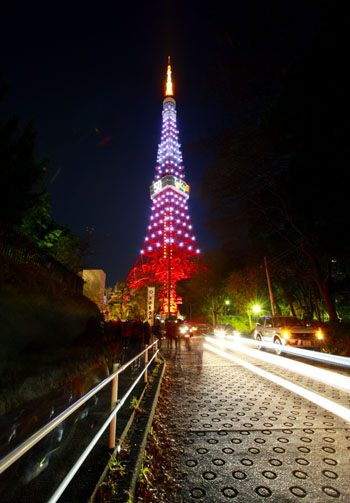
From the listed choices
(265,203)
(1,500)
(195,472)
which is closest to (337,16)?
(265,203)

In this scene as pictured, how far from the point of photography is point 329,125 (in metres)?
10.2

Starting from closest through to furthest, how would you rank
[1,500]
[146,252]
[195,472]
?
[1,500] → [195,472] → [146,252]

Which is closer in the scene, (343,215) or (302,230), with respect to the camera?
(343,215)

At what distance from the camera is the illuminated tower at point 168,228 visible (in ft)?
165

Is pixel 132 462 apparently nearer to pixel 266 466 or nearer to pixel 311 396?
pixel 266 466

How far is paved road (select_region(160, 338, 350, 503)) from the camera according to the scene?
7.54 ft

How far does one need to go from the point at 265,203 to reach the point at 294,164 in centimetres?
460

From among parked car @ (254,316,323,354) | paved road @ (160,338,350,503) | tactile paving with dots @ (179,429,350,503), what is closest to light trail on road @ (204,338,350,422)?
paved road @ (160,338,350,503)

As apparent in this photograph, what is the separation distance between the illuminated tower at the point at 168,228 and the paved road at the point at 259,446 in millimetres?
37643

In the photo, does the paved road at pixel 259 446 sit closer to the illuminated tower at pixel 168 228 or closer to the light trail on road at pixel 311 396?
the light trail on road at pixel 311 396

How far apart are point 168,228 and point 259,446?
5356 centimetres

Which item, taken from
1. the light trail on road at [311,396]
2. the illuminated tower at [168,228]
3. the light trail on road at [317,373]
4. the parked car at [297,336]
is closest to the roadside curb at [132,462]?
the light trail on road at [311,396]

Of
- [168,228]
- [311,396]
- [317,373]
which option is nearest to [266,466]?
[311,396]

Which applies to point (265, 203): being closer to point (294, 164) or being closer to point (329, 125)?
point (294, 164)
